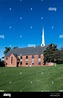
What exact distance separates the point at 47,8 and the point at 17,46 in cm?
42

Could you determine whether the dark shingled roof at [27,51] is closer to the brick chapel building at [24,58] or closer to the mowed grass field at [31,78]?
the brick chapel building at [24,58]

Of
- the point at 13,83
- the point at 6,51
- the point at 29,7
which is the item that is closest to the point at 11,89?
the point at 13,83

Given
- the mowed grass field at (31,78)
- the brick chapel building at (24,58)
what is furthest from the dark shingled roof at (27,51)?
the mowed grass field at (31,78)

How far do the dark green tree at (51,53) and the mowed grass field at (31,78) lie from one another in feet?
0.24

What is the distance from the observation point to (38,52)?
4.37 m

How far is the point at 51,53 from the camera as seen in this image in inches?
169

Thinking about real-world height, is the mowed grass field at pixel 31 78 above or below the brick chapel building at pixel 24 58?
below

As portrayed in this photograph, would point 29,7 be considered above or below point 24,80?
above

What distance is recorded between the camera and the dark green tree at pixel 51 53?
4.22 metres

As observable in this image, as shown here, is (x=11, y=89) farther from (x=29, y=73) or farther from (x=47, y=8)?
(x=47, y=8)

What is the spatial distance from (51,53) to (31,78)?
282mm

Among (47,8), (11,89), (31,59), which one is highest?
(47,8)

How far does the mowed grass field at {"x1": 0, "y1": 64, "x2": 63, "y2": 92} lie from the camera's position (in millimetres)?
4199

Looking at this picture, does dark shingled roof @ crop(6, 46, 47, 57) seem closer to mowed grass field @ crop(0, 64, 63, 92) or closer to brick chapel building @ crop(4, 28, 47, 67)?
brick chapel building @ crop(4, 28, 47, 67)
